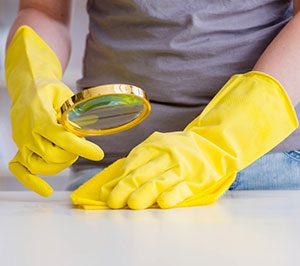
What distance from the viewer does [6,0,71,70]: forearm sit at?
1649 millimetres

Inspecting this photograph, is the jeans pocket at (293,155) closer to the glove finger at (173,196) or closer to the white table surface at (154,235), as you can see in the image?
the white table surface at (154,235)

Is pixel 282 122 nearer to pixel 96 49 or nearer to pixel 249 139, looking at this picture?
pixel 249 139

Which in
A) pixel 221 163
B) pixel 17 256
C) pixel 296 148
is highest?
pixel 17 256

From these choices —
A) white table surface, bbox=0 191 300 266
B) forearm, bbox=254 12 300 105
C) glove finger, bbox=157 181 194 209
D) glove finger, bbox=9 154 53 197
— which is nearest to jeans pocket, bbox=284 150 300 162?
forearm, bbox=254 12 300 105

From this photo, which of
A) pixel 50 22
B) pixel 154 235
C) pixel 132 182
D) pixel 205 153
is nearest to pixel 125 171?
pixel 132 182

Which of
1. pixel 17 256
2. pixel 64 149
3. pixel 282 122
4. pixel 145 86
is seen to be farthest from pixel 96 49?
pixel 17 256

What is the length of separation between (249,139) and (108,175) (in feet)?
0.86

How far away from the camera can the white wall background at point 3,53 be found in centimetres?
240

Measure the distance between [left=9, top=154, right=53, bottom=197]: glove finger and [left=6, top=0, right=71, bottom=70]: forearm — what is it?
44 cm

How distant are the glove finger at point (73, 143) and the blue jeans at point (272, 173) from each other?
406 millimetres

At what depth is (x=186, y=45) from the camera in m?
1.45

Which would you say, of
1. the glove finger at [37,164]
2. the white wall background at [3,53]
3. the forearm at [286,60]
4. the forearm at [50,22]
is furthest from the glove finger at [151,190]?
the white wall background at [3,53]

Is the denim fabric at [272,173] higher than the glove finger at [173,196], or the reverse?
the glove finger at [173,196]

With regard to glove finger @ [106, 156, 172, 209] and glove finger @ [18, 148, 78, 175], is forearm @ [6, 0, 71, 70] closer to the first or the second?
glove finger @ [18, 148, 78, 175]
